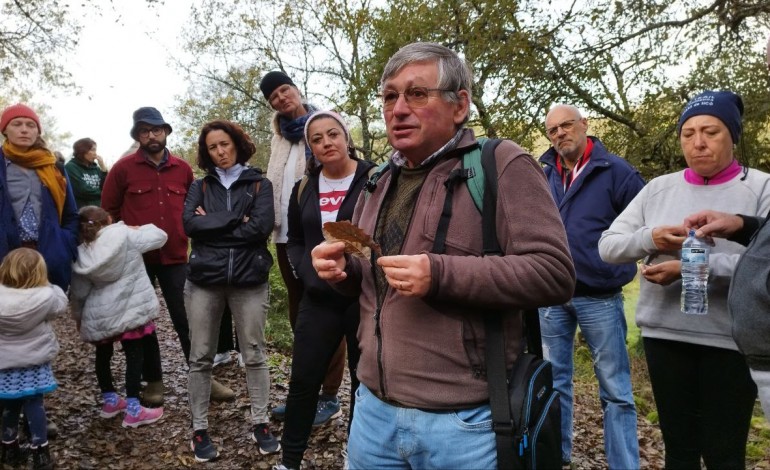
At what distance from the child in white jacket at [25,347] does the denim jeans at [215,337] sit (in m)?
0.99

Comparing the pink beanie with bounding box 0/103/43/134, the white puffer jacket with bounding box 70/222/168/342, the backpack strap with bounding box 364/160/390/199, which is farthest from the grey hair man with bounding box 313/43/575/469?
the pink beanie with bounding box 0/103/43/134

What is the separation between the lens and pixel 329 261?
1746mm

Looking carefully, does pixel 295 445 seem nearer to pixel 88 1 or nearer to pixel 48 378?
pixel 48 378

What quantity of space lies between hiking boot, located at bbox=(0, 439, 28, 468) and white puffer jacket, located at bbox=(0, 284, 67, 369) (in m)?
0.65

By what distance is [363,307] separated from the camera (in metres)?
1.87

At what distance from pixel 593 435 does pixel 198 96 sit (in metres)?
20.8

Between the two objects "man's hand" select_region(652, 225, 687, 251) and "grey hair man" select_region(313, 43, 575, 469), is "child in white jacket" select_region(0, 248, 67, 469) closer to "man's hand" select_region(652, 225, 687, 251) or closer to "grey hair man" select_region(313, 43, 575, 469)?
"grey hair man" select_region(313, 43, 575, 469)

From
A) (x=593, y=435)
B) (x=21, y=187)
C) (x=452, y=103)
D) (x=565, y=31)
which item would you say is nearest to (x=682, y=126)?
(x=452, y=103)

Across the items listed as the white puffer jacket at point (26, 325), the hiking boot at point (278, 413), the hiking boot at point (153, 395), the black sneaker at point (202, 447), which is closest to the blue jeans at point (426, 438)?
the black sneaker at point (202, 447)

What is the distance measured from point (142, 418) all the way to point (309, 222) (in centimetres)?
248

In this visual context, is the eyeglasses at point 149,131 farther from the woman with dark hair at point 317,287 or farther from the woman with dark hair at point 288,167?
the woman with dark hair at point 317,287

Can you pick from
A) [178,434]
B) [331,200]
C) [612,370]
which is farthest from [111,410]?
[612,370]

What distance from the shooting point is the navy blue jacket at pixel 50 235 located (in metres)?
3.90

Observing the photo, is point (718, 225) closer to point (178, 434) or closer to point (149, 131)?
point (178, 434)
